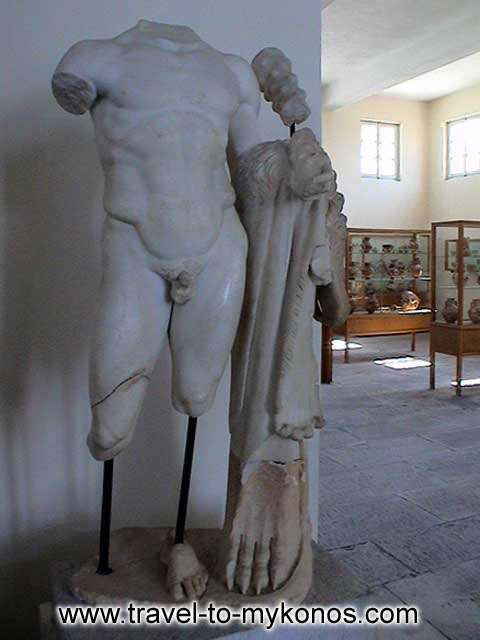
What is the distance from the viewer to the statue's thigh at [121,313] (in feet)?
4.88

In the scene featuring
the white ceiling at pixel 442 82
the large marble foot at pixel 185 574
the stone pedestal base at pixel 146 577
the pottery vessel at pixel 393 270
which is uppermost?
the white ceiling at pixel 442 82

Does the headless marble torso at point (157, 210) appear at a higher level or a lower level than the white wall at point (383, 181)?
lower

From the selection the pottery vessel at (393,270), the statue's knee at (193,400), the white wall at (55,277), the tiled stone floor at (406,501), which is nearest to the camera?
the statue's knee at (193,400)

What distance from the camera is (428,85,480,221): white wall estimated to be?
9.94 m

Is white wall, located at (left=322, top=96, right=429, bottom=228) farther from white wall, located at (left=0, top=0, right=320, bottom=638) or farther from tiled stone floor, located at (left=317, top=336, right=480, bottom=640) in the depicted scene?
white wall, located at (left=0, top=0, right=320, bottom=638)

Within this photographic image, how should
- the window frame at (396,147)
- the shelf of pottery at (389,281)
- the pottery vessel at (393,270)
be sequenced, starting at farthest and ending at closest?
1. the window frame at (396,147)
2. the pottery vessel at (393,270)
3. the shelf of pottery at (389,281)

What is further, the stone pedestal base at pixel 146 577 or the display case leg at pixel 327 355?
the display case leg at pixel 327 355

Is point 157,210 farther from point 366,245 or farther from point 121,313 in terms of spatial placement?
point 366,245

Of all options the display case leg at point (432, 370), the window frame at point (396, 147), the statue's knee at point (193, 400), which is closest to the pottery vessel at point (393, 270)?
the window frame at point (396, 147)

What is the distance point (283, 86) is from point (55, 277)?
1096 millimetres

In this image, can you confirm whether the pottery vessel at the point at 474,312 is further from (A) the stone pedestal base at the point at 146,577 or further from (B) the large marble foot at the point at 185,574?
(B) the large marble foot at the point at 185,574

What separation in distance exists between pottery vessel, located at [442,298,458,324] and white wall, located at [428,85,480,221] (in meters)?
3.69

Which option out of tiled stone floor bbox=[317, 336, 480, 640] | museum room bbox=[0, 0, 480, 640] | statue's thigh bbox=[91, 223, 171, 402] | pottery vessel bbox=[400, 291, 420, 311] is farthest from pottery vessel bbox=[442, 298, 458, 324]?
statue's thigh bbox=[91, 223, 171, 402]

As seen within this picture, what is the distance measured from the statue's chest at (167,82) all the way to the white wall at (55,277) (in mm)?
876
